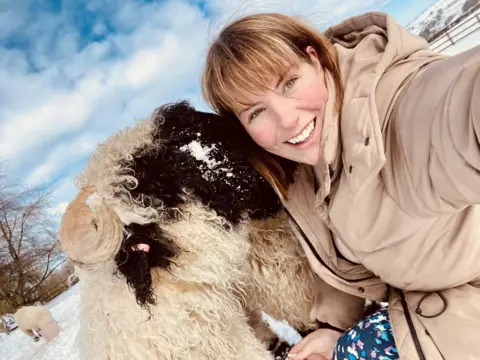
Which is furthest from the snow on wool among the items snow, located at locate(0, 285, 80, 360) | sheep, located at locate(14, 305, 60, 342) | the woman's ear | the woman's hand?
sheep, located at locate(14, 305, 60, 342)

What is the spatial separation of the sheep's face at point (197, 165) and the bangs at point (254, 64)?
0.60ft

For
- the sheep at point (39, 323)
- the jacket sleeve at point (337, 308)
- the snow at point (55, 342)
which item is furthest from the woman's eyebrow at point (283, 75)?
the sheep at point (39, 323)

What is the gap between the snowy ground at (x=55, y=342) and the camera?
439 centimetres

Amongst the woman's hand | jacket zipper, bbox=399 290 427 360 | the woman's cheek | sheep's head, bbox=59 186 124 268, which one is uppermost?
sheep's head, bbox=59 186 124 268

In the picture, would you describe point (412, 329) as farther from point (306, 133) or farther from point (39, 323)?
point (39, 323)

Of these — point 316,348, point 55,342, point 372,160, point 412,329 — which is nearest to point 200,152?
point 372,160

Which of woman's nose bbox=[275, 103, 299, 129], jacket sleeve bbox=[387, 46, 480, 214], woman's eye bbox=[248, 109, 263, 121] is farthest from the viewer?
woman's eye bbox=[248, 109, 263, 121]

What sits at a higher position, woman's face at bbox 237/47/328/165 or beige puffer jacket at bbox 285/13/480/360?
woman's face at bbox 237/47/328/165

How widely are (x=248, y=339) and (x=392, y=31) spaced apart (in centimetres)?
151

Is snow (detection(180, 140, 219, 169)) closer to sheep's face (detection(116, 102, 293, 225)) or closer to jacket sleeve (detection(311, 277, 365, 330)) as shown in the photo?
sheep's face (detection(116, 102, 293, 225))

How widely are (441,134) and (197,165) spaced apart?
82 centimetres

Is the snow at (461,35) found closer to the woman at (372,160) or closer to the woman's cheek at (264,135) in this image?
the woman at (372,160)

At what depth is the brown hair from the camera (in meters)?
1.17

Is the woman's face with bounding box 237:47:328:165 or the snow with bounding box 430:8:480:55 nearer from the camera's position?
the woman's face with bounding box 237:47:328:165
